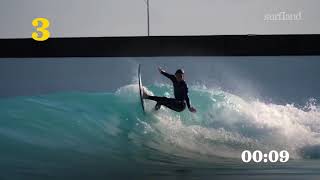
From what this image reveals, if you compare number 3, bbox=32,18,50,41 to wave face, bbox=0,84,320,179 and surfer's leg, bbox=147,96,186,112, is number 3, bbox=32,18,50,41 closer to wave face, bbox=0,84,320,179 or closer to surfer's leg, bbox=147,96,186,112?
wave face, bbox=0,84,320,179

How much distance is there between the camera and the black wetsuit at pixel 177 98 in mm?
2643

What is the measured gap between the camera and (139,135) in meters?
2.64

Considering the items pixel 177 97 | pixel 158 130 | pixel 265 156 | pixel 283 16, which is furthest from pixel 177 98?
pixel 283 16

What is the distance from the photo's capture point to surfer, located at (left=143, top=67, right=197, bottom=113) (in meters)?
2.64

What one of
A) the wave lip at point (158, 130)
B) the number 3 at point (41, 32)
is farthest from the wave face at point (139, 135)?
the number 3 at point (41, 32)

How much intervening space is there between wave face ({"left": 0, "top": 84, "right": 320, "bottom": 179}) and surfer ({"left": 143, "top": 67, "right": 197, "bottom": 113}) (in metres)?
0.02

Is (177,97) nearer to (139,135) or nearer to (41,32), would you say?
(139,135)

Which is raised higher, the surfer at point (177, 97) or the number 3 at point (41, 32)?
the number 3 at point (41, 32)

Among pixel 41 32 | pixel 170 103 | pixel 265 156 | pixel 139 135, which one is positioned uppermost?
pixel 41 32

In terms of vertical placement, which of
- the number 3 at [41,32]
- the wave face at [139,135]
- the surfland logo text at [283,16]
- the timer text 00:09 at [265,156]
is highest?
the surfland logo text at [283,16]

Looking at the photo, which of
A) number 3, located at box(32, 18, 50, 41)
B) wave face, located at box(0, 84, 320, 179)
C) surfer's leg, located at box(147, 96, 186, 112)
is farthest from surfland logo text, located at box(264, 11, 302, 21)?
number 3, located at box(32, 18, 50, 41)

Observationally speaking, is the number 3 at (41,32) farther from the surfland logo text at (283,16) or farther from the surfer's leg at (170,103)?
the surfland logo text at (283,16)

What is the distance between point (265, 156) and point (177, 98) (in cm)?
50

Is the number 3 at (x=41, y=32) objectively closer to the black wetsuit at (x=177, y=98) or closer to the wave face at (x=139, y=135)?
the wave face at (x=139, y=135)
